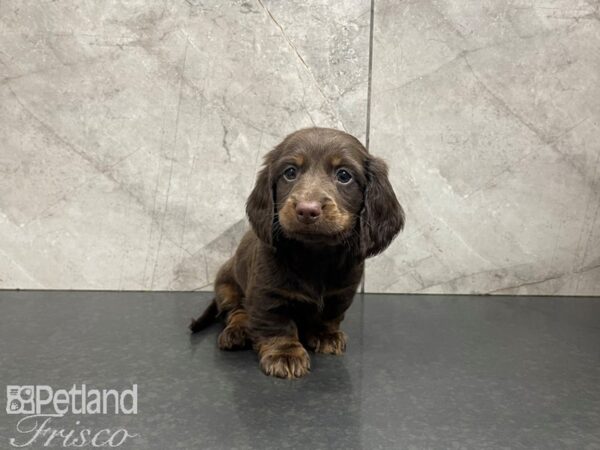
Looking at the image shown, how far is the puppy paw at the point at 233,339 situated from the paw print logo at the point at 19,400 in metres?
0.75

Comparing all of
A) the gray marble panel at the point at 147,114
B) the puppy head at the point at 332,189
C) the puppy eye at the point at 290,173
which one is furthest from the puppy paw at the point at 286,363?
the gray marble panel at the point at 147,114

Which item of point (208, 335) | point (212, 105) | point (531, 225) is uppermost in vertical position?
point (212, 105)

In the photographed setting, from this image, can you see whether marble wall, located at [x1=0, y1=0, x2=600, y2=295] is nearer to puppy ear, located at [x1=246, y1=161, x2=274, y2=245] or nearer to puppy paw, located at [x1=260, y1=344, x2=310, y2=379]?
puppy ear, located at [x1=246, y1=161, x2=274, y2=245]

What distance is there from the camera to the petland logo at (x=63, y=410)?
1509mm

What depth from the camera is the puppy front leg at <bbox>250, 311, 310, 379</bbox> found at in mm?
2035

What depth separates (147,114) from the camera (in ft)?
9.97

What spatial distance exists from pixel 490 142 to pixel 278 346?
181cm

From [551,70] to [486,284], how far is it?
4.20ft

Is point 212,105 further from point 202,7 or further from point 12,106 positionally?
point 12,106

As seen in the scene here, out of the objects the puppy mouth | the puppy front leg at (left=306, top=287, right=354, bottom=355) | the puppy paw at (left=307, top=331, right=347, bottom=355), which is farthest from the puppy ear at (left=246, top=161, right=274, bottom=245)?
the puppy paw at (left=307, top=331, right=347, bottom=355)

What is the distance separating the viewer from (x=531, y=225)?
322 cm

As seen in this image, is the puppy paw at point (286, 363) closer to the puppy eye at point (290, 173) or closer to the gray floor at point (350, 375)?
the gray floor at point (350, 375)

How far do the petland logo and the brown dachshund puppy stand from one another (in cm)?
56

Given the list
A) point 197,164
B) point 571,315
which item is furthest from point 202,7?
point 571,315
